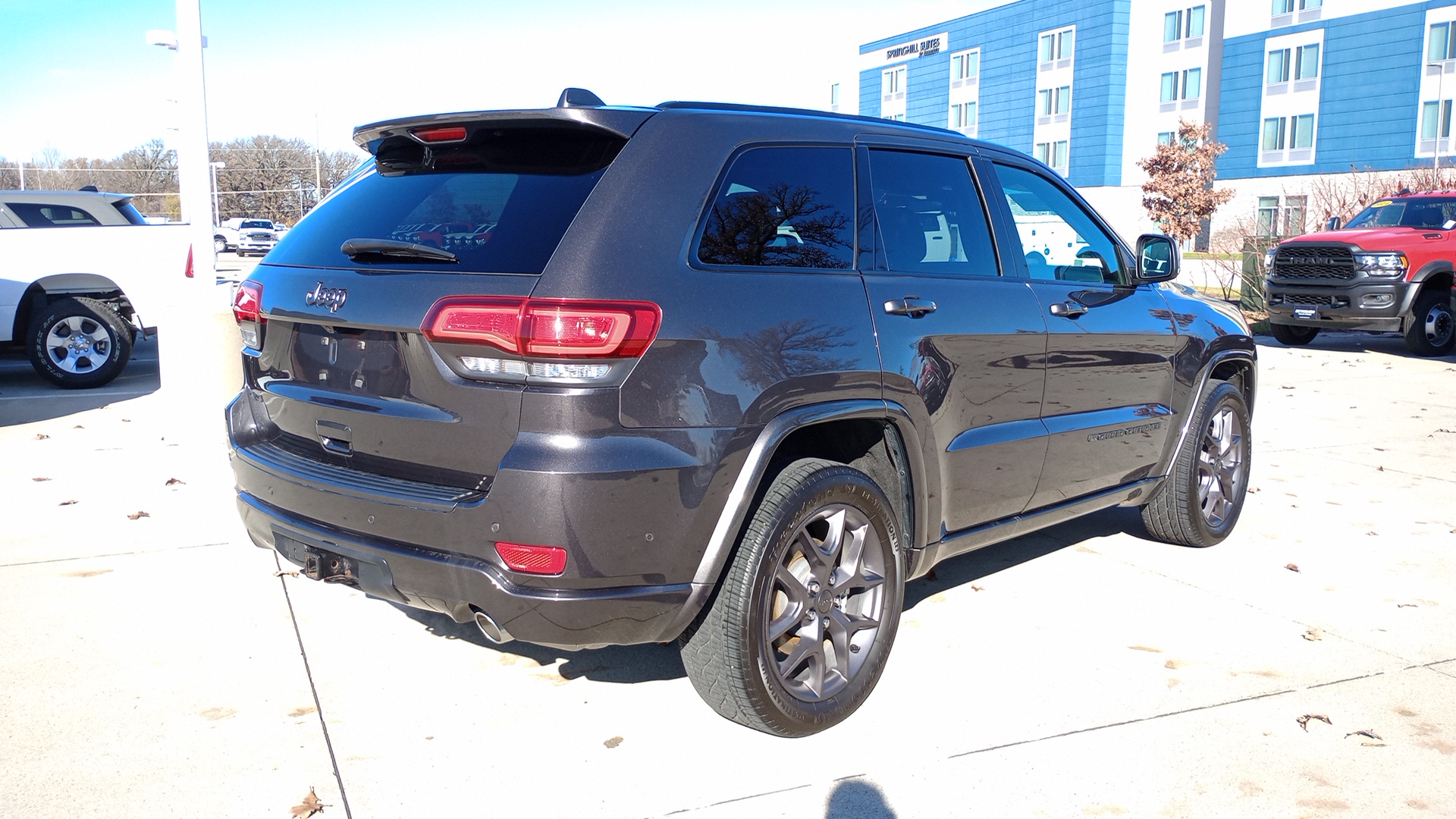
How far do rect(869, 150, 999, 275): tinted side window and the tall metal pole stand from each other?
5683 millimetres

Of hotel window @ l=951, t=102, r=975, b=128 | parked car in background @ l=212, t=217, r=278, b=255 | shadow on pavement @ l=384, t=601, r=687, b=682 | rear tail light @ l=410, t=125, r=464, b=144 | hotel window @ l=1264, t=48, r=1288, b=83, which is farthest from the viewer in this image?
hotel window @ l=951, t=102, r=975, b=128

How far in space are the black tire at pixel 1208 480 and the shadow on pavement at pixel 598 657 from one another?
8.71ft

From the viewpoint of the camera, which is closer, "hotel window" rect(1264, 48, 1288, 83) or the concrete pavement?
the concrete pavement

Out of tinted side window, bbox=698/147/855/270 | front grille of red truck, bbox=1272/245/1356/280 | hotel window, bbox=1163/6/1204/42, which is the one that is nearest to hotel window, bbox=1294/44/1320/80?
hotel window, bbox=1163/6/1204/42

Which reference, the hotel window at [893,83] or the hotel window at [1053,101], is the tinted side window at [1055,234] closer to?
the hotel window at [1053,101]

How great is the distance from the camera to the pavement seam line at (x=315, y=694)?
3.09 meters

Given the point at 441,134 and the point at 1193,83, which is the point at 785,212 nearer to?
the point at 441,134

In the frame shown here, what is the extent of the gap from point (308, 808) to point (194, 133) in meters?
6.16

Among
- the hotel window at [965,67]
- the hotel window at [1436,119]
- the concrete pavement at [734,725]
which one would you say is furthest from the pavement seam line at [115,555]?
the hotel window at [965,67]

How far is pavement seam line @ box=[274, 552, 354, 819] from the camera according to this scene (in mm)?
3095

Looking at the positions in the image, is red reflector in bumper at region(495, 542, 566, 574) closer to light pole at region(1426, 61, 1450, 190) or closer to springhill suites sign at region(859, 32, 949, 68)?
light pole at region(1426, 61, 1450, 190)

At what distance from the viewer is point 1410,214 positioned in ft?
49.2

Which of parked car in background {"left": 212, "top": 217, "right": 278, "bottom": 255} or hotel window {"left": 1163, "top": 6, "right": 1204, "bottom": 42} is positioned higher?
hotel window {"left": 1163, "top": 6, "right": 1204, "bottom": 42}

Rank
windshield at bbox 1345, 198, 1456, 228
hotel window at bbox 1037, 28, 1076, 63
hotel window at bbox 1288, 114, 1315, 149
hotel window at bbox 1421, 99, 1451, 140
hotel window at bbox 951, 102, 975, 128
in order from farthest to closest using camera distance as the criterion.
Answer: hotel window at bbox 951, 102, 975, 128
hotel window at bbox 1037, 28, 1076, 63
hotel window at bbox 1288, 114, 1315, 149
hotel window at bbox 1421, 99, 1451, 140
windshield at bbox 1345, 198, 1456, 228
